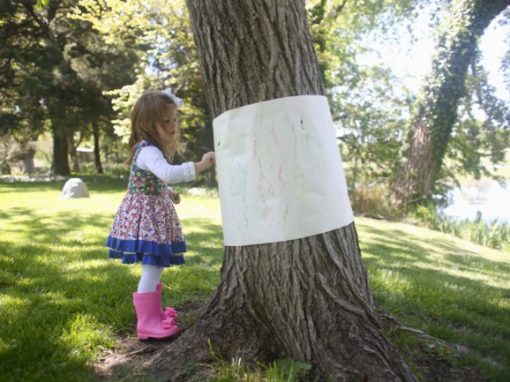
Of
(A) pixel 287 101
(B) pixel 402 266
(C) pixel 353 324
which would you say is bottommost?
(B) pixel 402 266

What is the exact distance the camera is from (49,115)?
738 inches

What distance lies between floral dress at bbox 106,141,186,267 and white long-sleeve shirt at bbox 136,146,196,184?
89mm

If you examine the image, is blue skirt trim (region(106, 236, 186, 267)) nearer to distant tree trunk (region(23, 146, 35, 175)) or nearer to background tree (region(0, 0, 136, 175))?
background tree (region(0, 0, 136, 175))

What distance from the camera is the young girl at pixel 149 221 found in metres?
2.57

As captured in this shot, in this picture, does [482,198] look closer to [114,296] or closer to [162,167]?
[114,296]

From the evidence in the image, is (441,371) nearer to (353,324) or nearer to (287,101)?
(353,324)

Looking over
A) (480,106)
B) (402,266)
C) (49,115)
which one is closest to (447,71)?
(480,106)

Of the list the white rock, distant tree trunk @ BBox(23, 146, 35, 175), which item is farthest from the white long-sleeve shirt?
distant tree trunk @ BBox(23, 146, 35, 175)

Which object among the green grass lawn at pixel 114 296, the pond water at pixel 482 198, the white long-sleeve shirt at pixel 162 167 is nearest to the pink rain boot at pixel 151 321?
the green grass lawn at pixel 114 296

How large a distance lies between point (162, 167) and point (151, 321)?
3.08 feet

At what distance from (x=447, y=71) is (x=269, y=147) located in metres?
11.6

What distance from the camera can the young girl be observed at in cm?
257

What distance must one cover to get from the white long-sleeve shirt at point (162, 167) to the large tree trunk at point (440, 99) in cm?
1082

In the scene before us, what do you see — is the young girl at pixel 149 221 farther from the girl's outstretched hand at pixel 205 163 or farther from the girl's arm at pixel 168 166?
the girl's outstretched hand at pixel 205 163
